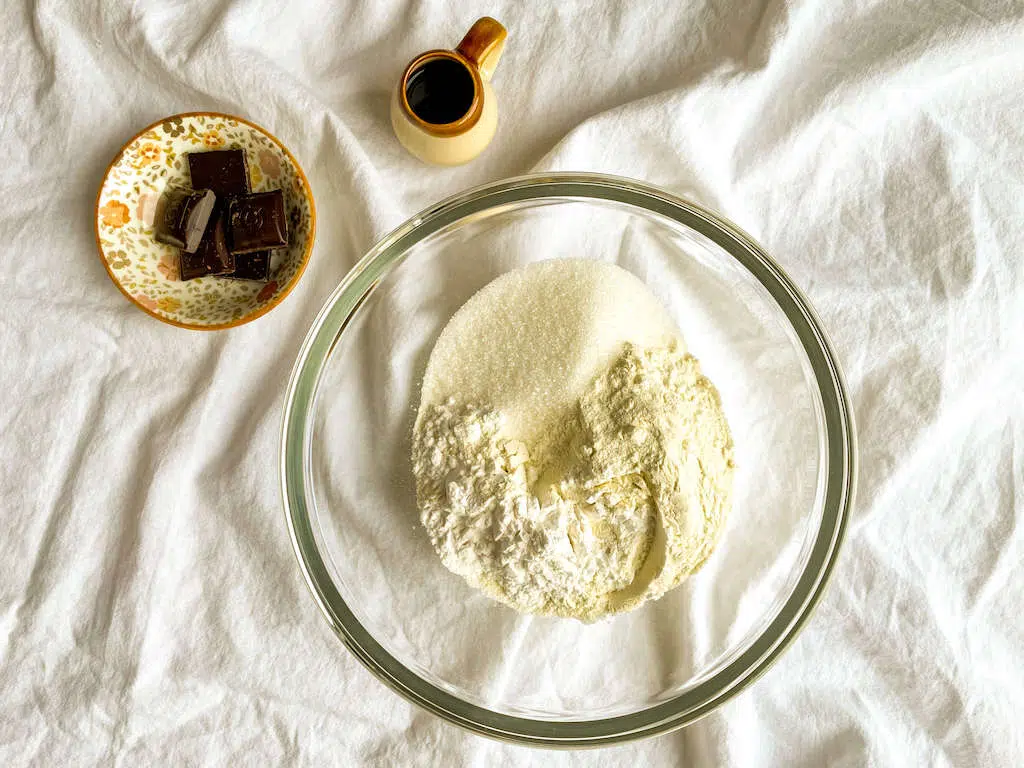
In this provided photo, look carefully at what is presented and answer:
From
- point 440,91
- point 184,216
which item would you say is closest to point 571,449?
point 440,91

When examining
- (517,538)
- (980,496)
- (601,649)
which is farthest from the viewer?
(980,496)

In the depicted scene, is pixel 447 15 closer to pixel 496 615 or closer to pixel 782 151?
pixel 782 151

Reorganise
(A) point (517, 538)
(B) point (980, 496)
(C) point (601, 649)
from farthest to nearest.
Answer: (B) point (980, 496)
(C) point (601, 649)
(A) point (517, 538)

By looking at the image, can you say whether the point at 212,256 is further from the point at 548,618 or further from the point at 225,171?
the point at 548,618

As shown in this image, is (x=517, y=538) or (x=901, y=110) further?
(x=901, y=110)

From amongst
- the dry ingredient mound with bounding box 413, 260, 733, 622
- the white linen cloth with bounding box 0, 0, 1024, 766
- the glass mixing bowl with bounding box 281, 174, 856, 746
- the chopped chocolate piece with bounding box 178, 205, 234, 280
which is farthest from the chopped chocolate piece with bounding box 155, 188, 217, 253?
the dry ingredient mound with bounding box 413, 260, 733, 622

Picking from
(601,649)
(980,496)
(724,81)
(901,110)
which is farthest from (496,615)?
(901,110)

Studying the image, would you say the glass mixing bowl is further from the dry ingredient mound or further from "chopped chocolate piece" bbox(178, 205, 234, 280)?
"chopped chocolate piece" bbox(178, 205, 234, 280)

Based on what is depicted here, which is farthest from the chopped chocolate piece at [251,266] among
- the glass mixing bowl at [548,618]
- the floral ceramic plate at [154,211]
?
the glass mixing bowl at [548,618]
